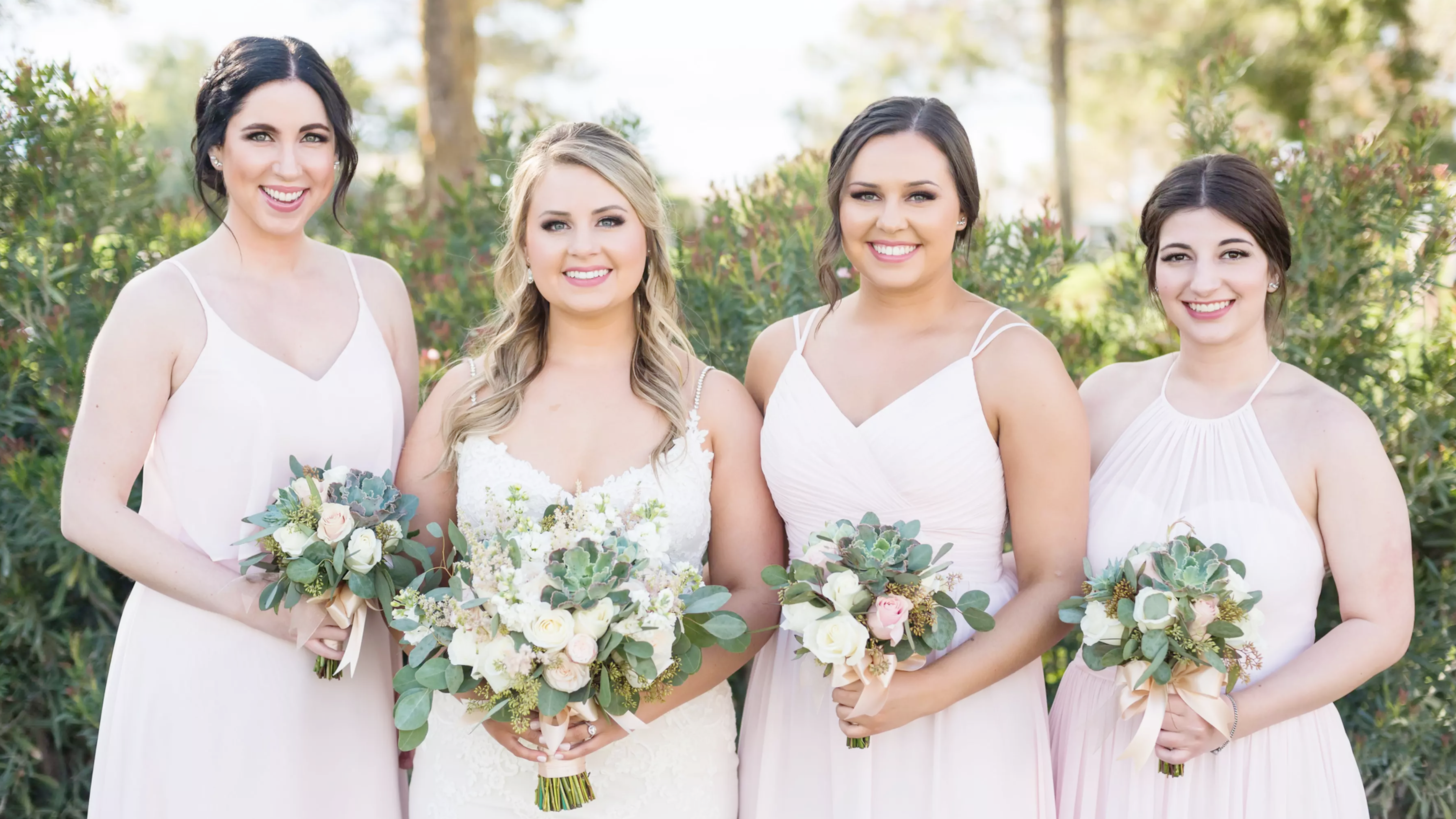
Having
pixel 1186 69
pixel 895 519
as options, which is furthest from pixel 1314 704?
pixel 1186 69

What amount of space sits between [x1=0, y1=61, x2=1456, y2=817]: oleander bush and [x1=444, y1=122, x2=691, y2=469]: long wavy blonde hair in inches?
43.9

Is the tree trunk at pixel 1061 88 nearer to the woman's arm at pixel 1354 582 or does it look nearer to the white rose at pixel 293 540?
the woman's arm at pixel 1354 582

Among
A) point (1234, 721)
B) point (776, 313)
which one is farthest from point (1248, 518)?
point (776, 313)

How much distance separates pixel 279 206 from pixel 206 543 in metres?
1.07

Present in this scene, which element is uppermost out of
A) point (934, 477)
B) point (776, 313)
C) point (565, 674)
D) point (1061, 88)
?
point (1061, 88)

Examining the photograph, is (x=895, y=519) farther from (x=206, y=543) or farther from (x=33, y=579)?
(x=33, y=579)

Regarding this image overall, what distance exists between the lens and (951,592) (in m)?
3.36

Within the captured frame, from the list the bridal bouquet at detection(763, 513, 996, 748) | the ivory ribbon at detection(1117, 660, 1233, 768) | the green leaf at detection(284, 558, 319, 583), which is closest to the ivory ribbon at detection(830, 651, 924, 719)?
the bridal bouquet at detection(763, 513, 996, 748)

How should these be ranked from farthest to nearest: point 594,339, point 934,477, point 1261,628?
1. point 594,339
2. point 934,477
3. point 1261,628

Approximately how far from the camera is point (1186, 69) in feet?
48.9

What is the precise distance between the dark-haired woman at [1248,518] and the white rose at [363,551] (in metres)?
2.08

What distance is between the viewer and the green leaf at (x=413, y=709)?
2902 mm

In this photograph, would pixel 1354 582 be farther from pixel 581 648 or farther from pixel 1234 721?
pixel 581 648

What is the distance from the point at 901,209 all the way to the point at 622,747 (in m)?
1.77
